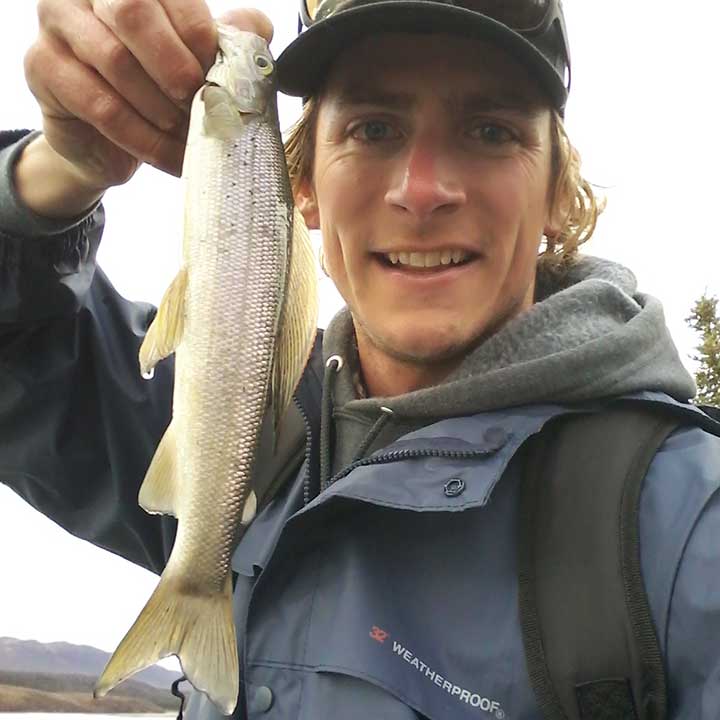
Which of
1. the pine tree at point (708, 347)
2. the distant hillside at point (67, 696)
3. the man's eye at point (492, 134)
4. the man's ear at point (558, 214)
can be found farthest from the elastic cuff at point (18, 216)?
the pine tree at point (708, 347)

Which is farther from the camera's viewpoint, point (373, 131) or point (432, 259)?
point (373, 131)

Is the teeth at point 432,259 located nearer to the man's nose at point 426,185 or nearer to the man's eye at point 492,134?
the man's nose at point 426,185

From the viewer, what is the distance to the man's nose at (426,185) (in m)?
2.62

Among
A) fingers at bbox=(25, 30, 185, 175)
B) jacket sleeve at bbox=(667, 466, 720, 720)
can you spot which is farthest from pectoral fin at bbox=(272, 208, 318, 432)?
jacket sleeve at bbox=(667, 466, 720, 720)

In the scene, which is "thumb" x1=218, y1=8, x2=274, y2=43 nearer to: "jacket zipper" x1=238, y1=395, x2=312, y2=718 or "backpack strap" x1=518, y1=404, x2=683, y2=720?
"jacket zipper" x1=238, y1=395, x2=312, y2=718

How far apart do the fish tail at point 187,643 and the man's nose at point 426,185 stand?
1.35m

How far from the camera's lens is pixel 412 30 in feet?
8.84

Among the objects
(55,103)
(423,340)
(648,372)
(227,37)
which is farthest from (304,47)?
(648,372)

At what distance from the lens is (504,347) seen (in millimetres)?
2668

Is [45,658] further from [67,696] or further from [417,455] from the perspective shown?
[417,455]

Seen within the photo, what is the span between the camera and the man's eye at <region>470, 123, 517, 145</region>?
2.78 metres

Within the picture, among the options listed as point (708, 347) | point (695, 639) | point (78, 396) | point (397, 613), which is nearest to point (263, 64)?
point (78, 396)

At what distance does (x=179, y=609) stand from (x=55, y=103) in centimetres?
153

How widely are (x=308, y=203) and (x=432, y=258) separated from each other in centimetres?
100
